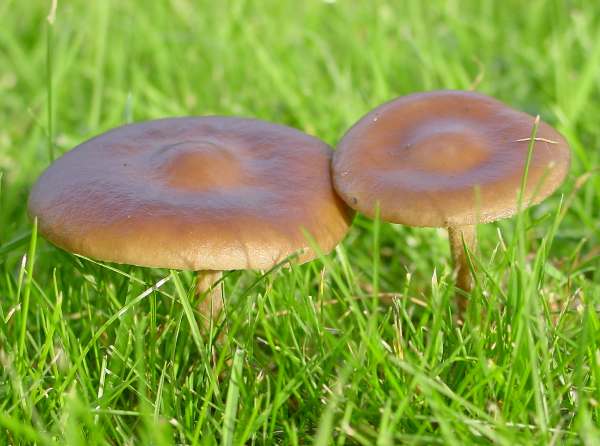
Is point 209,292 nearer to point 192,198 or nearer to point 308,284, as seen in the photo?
point 308,284

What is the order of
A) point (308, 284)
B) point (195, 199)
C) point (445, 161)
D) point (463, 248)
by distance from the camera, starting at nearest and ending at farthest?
point (195, 199) → point (445, 161) → point (463, 248) → point (308, 284)

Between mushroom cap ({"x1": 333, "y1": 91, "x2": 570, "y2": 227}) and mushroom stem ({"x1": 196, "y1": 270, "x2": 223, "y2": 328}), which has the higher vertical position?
mushroom cap ({"x1": 333, "y1": 91, "x2": 570, "y2": 227})

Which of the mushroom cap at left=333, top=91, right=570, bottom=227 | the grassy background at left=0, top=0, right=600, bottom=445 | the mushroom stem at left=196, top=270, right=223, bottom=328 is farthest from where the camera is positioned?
the mushroom stem at left=196, top=270, right=223, bottom=328

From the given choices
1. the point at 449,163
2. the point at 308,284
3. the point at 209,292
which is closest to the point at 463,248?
the point at 449,163

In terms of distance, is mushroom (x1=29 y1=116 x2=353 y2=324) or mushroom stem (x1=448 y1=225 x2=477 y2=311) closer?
mushroom (x1=29 y1=116 x2=353 y2=324)

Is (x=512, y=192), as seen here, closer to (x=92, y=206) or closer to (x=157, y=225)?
(x=157, y=225)

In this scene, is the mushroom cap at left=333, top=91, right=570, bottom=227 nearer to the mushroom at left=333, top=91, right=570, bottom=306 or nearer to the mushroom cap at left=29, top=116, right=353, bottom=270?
the mushroom at left=333, top=91, right=570, bottom=306

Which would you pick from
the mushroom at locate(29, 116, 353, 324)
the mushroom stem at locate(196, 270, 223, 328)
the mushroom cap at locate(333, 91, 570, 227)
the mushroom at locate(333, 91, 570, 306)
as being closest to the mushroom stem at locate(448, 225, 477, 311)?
the mushroom at locate(333, 91, 570, 306)

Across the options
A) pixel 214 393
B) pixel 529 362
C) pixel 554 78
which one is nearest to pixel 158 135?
pixel 214 393
